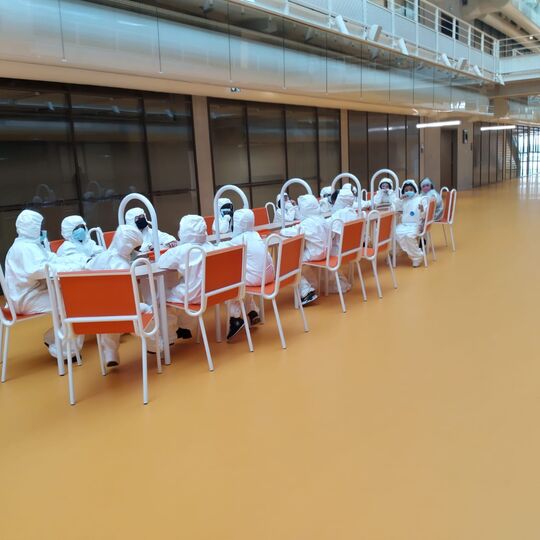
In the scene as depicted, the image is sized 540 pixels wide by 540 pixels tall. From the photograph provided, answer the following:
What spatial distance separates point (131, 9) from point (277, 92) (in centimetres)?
259

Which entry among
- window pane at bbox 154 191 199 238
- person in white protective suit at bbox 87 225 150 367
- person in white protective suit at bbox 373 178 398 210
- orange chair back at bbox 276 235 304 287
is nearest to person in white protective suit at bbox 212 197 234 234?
orange chair back at bbox 276 235 304 287

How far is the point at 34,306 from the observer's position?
3.48 meters

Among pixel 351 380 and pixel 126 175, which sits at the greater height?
pixel 126 175

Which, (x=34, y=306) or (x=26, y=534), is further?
(x=34, y=306)

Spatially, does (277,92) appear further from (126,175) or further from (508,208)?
(508,208)

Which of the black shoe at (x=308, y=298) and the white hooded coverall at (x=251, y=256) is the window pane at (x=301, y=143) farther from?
the white hooded coverall at (x=251, y=256)

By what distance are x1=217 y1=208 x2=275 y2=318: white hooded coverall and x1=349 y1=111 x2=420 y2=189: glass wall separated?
815cm

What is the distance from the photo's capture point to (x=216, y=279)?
132 inches

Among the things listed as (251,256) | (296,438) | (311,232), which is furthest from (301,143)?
(296,438)

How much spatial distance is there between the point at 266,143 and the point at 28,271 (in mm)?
6500

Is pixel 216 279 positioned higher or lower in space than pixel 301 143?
lower

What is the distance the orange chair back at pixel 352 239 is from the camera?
450 cm

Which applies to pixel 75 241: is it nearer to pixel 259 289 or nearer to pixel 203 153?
pixel 259 289

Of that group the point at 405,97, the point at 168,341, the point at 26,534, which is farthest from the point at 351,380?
the point at 405,97
